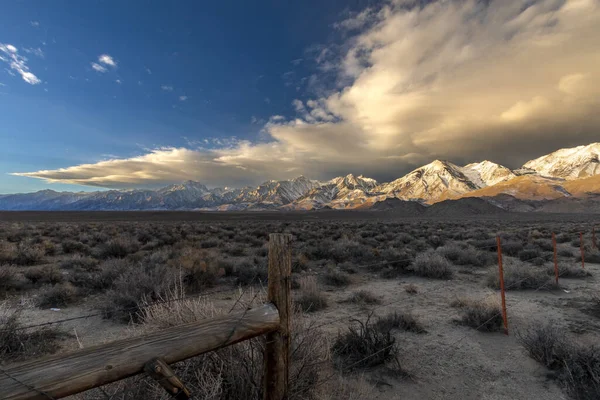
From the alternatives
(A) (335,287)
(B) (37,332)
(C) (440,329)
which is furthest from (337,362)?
(B) (37,332)

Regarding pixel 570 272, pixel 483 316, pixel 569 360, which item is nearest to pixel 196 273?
pixel 483 316

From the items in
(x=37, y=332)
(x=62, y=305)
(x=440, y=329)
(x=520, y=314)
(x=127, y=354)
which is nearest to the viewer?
(x=127, y=354)

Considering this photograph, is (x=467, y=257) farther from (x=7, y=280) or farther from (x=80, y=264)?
(x=7, y=280)

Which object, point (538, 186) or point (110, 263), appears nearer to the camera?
point (110, 263)

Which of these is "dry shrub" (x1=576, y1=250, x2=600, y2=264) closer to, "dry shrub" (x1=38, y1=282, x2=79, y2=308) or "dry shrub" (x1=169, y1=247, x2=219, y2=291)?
"dry shrub" (x1=169, y1=247, x2=219, y2=291)

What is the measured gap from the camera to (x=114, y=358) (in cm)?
165

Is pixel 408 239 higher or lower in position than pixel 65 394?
lower

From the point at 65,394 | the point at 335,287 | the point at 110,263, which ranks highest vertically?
the point at 65,394

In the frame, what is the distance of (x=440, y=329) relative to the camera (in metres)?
6.12

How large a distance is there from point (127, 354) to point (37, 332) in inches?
215

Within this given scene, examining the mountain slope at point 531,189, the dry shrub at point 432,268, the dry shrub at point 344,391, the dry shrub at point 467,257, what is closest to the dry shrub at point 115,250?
the dry shrub at point 432,268

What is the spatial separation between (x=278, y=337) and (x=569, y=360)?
456cm

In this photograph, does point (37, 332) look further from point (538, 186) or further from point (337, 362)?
point (538, 186)

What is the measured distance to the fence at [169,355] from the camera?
1434 mm
